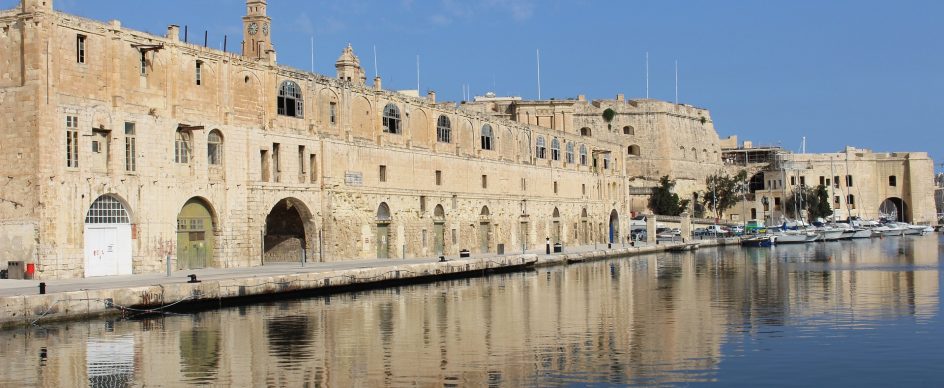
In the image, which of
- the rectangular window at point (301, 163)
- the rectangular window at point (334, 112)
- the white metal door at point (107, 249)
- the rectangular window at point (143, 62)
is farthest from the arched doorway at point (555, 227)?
the white metal door at point (107, 249)

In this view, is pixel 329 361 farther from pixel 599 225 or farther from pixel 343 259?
pixel 599 225

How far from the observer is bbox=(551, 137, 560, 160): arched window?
70.1 m

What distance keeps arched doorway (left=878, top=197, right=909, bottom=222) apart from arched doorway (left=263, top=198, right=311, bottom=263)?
89674mm

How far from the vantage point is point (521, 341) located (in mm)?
21562

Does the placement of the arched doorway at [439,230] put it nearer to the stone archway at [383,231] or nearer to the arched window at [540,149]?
the stone archway at [383,231]

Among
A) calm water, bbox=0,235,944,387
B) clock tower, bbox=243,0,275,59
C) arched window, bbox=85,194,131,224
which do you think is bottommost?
calm water, bbox=0,235,944,387

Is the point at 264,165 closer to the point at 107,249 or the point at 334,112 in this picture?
the point at 334,112

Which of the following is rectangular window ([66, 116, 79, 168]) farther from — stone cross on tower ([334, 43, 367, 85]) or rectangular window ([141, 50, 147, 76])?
stone cross on tower ([334, 43, 367, 85])

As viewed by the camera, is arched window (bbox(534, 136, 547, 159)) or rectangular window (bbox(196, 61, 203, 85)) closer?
rectangular window (bbox(196, 61, 203, 85))

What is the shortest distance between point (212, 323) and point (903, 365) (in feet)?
51.2

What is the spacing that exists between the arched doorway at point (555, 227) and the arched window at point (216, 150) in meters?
34.0

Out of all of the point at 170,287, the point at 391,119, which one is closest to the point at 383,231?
the point at 391,119

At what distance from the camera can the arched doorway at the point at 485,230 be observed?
58406 mm

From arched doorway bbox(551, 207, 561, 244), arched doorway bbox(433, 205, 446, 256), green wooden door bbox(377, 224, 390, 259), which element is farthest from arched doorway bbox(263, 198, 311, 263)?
arched doorway bbox(551, 207, 561, 244)
